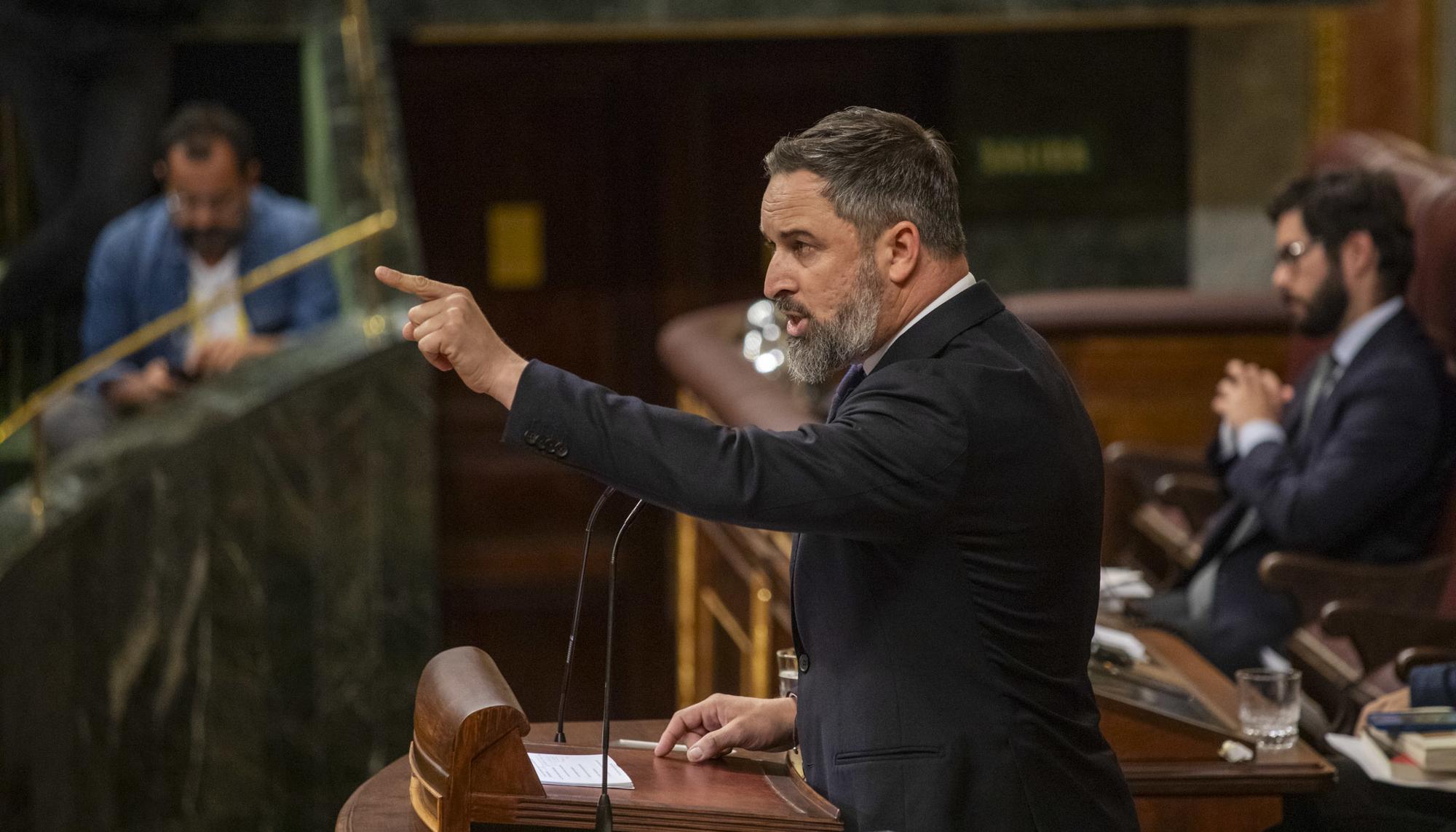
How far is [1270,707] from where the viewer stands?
8.48 feet

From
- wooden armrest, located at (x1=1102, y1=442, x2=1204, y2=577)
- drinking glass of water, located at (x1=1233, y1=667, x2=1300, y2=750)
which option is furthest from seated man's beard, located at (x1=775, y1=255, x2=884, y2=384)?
wooden armrest, located at (x1=1102, y1=442, x2=1204, y2=577)

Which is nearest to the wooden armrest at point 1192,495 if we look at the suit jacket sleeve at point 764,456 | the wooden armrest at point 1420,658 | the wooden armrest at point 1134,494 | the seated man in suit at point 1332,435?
the wooden armrest at point 1134,494

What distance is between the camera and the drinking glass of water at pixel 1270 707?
8.46 ft

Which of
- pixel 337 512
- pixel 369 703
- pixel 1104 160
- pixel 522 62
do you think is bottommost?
pixel 369 703

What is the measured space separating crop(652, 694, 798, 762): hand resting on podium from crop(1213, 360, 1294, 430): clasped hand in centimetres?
209

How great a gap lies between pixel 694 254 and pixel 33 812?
12.4 ft

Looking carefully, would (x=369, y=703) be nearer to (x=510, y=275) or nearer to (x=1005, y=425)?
(x=510, y=275)

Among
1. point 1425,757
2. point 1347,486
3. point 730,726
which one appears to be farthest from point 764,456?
point 1347,486

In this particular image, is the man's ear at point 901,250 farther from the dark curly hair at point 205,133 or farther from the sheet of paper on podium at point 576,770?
the dark curly hair at point 205,133

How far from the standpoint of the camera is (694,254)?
7371 mm

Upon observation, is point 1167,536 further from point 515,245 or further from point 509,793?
point 515,245

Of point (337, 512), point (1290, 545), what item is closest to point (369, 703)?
point (337, 512)

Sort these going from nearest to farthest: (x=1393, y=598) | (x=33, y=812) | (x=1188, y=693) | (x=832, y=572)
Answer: (x=832, y=572)
(x=1188, y=693)
(x=1393, y=598)
(x=33, y=812)

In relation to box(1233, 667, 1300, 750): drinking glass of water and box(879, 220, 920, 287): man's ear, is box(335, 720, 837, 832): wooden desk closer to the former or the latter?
box(879, 220, 920, 287): man's ear
